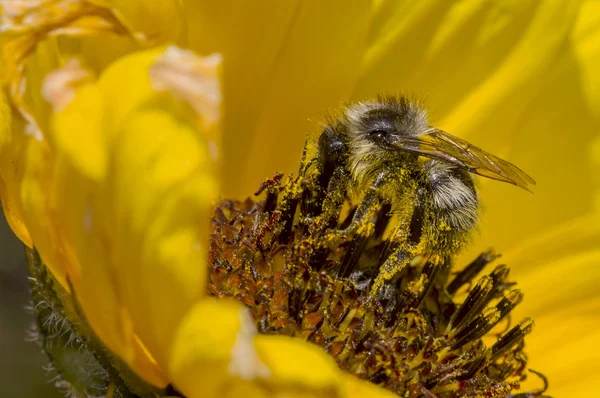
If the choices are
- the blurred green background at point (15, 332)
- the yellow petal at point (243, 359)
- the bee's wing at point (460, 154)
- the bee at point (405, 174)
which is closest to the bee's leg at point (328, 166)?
the bee at point (405, 174)

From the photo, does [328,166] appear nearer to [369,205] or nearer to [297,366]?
[369,205]

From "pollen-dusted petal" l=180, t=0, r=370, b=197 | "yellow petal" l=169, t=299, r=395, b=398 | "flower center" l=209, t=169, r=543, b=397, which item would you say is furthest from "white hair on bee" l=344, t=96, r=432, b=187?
"yellow petal" l=169, t=299, r=395, b=398

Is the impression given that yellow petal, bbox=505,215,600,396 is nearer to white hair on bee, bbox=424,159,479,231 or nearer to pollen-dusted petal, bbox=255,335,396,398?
white hair on bee, bbox=424,159,479,231

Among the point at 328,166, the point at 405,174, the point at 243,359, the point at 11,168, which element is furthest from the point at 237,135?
the point at 243,359

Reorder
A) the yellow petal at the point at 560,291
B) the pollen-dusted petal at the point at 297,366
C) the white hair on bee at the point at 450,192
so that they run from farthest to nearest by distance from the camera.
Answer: the yellow petal at the point at 560,291
the white hair on bee at the point at 450,192
the pollen-dusted petal at the point at 297,366

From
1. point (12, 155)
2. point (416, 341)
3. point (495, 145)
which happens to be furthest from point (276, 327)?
point (495, 145)

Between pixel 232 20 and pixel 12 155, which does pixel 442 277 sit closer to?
pixel 232 20

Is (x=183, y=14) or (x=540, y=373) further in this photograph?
(x=540, y=373)

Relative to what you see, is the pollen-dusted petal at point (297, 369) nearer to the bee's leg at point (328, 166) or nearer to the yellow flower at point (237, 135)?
the yellow flower at point (237, 135)
